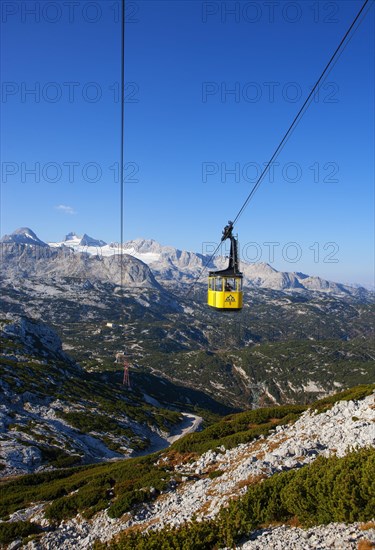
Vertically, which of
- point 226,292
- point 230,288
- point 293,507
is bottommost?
point 293,507

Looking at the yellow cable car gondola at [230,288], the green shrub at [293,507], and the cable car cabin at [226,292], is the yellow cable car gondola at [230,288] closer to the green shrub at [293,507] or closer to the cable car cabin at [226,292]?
the cable car cabin at [226,292]

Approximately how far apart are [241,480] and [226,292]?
1384 cm

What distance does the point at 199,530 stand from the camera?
17594 millimetres

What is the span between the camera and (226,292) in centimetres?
2969

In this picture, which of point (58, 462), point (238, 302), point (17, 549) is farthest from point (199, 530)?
point (58, 462)

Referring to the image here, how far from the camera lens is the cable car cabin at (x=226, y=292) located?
29562 mm

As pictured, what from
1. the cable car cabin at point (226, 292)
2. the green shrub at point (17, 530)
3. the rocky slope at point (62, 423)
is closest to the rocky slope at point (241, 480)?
the green shrub at point (17, 530)

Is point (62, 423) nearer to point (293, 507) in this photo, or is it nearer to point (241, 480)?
point (241, 480)

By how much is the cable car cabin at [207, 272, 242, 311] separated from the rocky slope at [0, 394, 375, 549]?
12.1 meters

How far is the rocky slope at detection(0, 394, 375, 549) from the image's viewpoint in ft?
57.1

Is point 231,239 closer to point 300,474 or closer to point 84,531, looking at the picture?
point 300,474

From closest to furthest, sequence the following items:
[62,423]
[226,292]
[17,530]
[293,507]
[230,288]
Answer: [293,507]
[17,530]
[226,292]
[230,288]
[62,423]

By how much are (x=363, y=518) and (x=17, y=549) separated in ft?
69.9

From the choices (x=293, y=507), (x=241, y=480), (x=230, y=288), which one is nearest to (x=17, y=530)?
(x=241, y=480)
